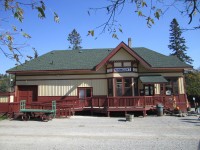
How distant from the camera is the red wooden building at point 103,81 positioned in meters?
23.4

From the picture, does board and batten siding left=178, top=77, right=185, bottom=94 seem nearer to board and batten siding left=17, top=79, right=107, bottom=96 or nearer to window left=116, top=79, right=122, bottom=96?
window left=116, top=79, right=122, bottom=96

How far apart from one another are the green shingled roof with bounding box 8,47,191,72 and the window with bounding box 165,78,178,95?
1.44 m

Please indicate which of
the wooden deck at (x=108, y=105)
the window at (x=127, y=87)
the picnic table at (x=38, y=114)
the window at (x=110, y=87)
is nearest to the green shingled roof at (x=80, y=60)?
the window at (x=110, y=87)

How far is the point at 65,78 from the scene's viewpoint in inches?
971

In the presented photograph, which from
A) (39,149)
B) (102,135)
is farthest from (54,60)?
(39,149)

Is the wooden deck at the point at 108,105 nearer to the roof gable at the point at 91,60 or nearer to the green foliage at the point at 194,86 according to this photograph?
the roof gable at the point at 91,60

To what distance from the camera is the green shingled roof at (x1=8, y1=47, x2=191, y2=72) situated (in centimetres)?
2498

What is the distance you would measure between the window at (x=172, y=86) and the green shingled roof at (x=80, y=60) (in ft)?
4.74

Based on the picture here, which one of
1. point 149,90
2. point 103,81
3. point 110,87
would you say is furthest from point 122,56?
point 149,90

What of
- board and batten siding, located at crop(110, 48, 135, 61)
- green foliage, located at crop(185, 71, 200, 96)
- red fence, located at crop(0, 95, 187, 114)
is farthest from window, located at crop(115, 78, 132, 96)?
green foliage, located at crop(185, 71, 200, 96)

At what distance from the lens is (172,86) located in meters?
24.7

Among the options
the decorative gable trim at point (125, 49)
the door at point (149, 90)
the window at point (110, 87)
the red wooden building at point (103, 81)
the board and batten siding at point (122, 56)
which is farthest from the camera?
the door at point (149, 90)

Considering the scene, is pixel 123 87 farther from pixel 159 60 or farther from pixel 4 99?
pixel 4 99

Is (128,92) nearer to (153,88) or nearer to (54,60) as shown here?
(153,88)
